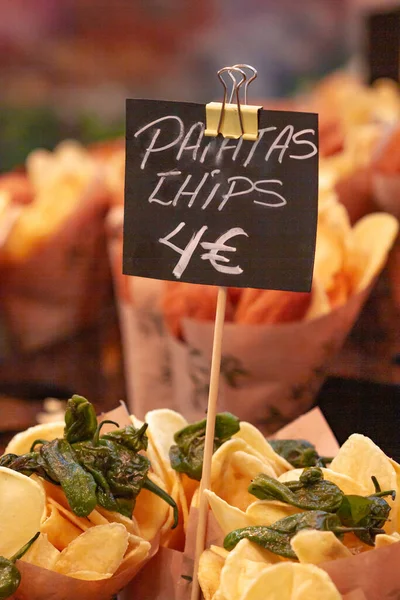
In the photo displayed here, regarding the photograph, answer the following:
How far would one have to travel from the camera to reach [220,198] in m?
0.87

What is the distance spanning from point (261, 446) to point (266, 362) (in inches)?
19.5

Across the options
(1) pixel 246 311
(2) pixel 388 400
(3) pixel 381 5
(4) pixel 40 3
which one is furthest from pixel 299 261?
(3) pixel 381 5

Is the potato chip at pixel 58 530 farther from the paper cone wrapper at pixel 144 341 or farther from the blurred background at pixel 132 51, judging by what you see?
the blurred background at pixel 132 51

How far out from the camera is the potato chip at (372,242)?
5.23 feet

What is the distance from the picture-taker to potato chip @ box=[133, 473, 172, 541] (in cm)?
91

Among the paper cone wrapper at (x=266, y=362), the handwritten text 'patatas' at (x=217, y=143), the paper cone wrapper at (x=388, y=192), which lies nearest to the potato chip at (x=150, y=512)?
the handwritten text 'patatas' at (x=217, y=143)

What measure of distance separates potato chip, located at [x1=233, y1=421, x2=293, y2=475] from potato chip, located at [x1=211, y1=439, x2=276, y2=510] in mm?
49

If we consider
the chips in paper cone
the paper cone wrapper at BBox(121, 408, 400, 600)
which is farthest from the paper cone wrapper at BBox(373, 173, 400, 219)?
the chips in paper cone

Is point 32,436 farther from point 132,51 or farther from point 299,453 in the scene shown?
point 132,51

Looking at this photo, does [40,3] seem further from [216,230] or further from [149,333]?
[216,230]

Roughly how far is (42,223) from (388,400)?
3.64ft

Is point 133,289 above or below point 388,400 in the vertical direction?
above

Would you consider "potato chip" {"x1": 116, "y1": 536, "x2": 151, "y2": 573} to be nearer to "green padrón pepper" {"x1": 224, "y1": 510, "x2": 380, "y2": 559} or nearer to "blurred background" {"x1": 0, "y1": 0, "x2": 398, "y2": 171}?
"green padrón pepper" {"x1": 224, "y1": 510, "x2": 380, "y2": 559}

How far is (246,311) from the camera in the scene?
1.50 meters
